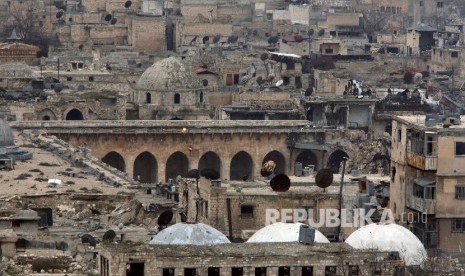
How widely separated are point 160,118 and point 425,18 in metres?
54.5

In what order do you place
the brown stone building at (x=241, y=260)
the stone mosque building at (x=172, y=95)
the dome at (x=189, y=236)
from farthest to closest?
the stone mosque building at (x=172, y=95) < the dome at (x=189, y=236) < the brown stone building at (x=241, y=260)

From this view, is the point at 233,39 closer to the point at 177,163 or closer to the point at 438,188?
the point at 177,163

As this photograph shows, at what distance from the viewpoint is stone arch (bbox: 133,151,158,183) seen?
9375 centimetres

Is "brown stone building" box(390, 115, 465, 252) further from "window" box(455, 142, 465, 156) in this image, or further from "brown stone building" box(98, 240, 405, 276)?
"brown stone building" box(98, 240, 405, 276)

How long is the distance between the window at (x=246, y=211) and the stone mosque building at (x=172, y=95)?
147ft

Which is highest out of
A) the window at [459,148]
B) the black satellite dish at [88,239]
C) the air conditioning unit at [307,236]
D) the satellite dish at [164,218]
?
the window at [459,148]

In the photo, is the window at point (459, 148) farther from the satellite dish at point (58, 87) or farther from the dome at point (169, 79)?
the satellite dish at point (58, 87)

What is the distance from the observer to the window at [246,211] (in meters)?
56.4

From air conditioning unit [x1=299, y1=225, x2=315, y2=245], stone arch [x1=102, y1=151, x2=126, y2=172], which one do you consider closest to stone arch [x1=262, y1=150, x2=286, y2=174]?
stone arch [x1=102, y1=151, x2=126, y2=172]

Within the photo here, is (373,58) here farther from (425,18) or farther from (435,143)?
(435,143)

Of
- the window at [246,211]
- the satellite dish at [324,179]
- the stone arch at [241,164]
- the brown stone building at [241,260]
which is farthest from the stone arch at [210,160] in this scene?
the brown stone building at [241,260]

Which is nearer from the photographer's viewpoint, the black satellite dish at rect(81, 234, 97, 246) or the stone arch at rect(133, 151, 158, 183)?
the black satellite dish at rect(81, 234, 97, 246)

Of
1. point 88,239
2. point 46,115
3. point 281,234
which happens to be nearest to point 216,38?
point 46,115

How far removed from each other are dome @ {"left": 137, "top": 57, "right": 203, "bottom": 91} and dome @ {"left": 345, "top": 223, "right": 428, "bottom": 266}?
5203cm
